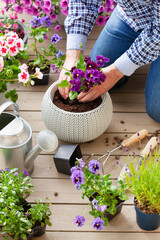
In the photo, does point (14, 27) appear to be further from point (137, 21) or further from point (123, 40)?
point (137, 21)

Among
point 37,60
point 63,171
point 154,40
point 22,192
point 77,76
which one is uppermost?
point 154,40

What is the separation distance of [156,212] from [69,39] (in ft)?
3.50

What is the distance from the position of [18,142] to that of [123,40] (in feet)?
3.34

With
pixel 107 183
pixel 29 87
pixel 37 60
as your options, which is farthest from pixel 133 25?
pixel 107 183

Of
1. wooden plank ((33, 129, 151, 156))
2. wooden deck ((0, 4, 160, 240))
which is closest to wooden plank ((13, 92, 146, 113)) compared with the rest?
wooden deck ((0, 4, 160, 240))

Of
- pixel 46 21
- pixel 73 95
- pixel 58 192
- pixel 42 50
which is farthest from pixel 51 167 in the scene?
pixel 46 21

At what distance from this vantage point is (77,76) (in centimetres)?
179

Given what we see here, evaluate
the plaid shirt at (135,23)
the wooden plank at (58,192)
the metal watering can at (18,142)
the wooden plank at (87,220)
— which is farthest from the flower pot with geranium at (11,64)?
the wooden plank at (87,220)

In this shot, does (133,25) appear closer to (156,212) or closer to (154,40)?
(154,40)

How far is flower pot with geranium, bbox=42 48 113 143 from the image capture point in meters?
1.83

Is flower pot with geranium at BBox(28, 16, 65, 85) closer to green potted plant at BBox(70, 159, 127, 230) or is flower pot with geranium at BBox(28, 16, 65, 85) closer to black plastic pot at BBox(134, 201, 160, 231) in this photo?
green potted plant at BBox(70, 159, 127, 230)

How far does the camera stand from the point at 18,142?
1.74m

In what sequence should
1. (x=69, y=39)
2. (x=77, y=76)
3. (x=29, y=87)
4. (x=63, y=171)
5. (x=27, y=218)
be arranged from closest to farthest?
(x=27, y=218) < (x=77, y=76) < (x=63, y=171) < (x=69, y=39) < (x=29, y=87)

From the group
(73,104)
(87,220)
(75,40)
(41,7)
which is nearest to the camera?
(87,220)
